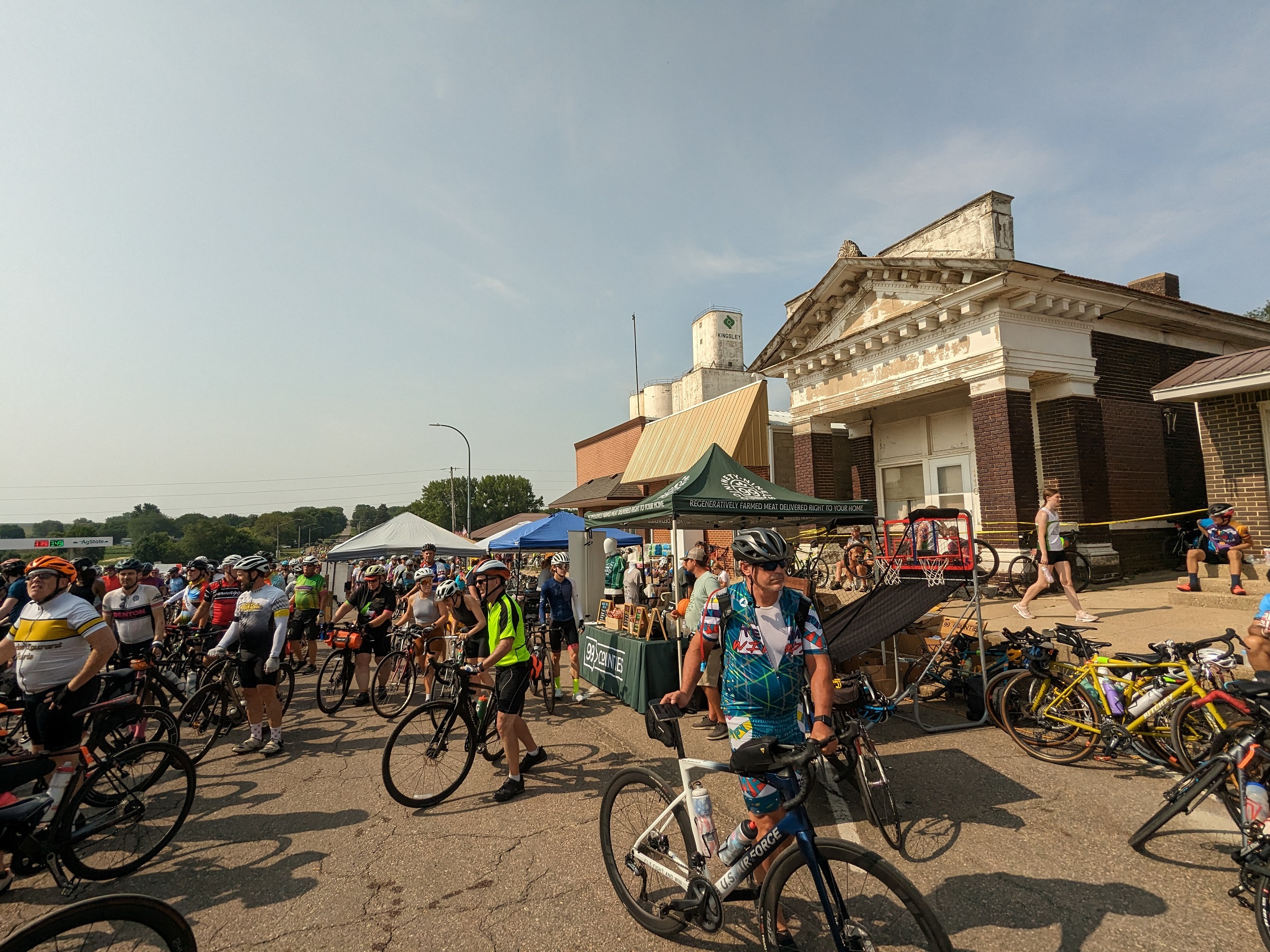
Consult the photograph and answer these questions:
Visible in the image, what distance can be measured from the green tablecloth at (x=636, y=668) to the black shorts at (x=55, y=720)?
5.32m

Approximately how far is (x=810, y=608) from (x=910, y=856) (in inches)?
85.3

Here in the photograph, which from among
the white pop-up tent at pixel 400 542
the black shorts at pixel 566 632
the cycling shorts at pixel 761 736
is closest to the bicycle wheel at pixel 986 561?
the black shorts at pixel 566 632

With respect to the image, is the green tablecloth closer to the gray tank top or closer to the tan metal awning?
the gray tank top

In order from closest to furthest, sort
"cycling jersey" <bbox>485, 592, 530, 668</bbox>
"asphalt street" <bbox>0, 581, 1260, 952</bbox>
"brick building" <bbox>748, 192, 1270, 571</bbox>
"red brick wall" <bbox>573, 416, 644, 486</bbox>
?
"asphalt street" <bbox>0, 581, 1260, 952</bbox> → "cycling jersey" <bbox>485, 592, 530, 668</bbox> → "brick building" <bbox>748, 192, 1270, 571</bbox> → "red brick wall" <bbox>573, 416, 644, 486</bbox>

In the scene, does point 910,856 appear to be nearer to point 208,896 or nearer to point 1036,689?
point 1036,689

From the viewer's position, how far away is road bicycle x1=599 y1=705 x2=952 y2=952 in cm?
246

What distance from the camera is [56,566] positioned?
475cm

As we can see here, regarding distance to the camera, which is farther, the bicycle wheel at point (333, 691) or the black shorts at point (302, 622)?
the black shorts at point (302, 622)

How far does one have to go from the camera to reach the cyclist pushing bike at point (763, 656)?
305cm

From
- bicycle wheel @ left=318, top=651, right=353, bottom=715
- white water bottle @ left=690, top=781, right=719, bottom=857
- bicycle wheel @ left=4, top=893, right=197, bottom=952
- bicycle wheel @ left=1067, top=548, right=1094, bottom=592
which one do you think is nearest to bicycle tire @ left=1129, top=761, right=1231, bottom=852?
white water bottle @ left=690, top=781, right=719, bottom=857

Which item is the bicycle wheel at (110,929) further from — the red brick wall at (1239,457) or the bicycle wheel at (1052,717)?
the red brick wall at (1239,457)

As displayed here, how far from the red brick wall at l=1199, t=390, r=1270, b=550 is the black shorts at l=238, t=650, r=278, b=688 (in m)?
14.5

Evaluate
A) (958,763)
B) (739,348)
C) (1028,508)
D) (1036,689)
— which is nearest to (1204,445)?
(1028,508)

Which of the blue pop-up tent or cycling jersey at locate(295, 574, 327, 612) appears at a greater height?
the blue pop-up tent
